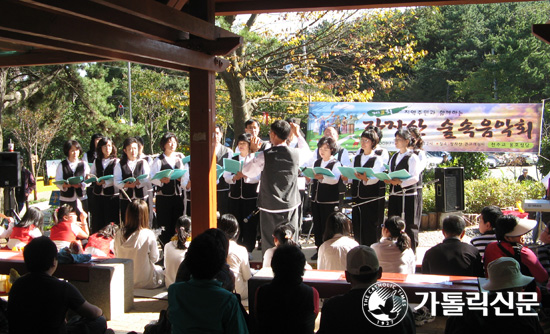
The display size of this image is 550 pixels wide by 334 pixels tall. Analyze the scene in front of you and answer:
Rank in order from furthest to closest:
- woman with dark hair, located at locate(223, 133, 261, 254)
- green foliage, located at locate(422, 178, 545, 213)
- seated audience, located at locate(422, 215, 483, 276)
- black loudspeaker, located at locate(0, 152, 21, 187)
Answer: green foliage, located at locate(422, 178, 545, 213), black loudspeaker, located at locate(0, 152, 21, 187), woman with dark hair, located at locate(223, 133, 261, 254), seated audience, located at locate(422, 215, 483, 276)

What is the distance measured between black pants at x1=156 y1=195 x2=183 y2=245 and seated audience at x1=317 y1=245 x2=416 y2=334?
4.86 meters

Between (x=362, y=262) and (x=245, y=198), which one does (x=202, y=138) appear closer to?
(x=245, y=198)

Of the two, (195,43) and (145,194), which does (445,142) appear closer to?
(145,194)

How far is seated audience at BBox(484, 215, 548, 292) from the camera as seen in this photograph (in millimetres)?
4055

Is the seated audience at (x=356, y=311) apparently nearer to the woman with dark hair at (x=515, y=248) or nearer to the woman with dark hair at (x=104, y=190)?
the woman with dark hair at (x=515, y=248)

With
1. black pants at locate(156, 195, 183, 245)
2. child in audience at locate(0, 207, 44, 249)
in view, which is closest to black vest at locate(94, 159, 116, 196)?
black pants at locate(156, 195, 183, 245)

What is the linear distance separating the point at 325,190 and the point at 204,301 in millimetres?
4442

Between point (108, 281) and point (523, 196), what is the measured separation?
7.77 meters

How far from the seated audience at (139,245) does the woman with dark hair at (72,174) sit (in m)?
2.34

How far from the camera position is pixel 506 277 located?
9.25 feet

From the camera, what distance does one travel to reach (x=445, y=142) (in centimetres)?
965

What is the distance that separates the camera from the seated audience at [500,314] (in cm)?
251

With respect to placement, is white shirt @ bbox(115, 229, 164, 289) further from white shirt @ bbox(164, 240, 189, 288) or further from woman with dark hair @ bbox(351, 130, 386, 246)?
woman with dark hair @ bbox(351, 130, 386, 246)

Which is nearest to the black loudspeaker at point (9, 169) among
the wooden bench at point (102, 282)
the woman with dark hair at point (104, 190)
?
the woman with dark hair at point (104, 190)
